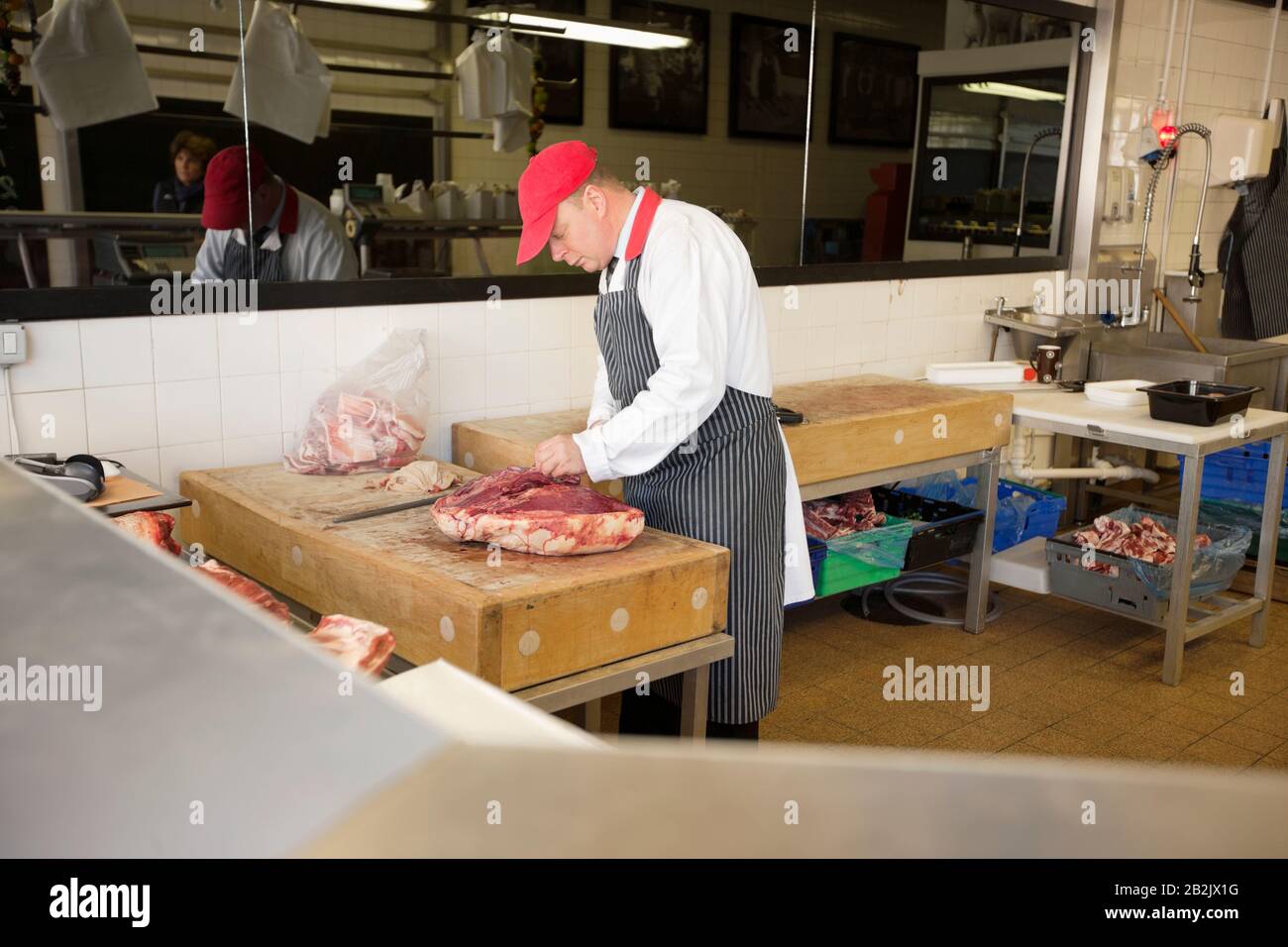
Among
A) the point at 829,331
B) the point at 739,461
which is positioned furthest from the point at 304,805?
the point at 829,331

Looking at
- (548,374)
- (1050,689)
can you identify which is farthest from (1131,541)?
(548,374)

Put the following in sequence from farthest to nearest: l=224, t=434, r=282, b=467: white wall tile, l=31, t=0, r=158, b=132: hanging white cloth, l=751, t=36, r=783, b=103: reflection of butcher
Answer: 1. l=751, t=36, r=783, b=103: reflection of butcher
2. l=224, t=434, r=282, b=467: white wall tile
3. l=31, t=0, r=158, b=132: hanging white cloth

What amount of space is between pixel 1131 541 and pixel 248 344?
3.28m

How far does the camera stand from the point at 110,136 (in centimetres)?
301

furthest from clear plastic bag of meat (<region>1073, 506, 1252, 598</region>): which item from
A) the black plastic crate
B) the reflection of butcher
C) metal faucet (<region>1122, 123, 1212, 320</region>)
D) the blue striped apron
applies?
the reflection of butcher

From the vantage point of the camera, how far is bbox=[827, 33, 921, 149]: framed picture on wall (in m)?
4.88

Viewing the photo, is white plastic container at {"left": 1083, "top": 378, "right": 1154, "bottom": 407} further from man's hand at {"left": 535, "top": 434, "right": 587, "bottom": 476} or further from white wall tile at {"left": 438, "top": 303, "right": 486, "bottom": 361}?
man's hand at {"left": 535, "top": 434, "right": 587, "bottom": 476}

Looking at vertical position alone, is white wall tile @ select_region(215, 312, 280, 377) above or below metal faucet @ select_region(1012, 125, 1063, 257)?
below

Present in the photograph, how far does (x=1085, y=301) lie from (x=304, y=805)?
20.2 ft

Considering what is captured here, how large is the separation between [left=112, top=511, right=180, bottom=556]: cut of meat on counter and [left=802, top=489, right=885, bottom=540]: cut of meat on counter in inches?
91.9

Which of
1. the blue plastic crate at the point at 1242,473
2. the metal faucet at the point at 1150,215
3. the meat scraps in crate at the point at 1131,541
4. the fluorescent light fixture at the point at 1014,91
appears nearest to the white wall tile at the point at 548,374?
the meat scraps in crate at the point at 1131,541

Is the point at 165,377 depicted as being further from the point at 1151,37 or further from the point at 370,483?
the point at 1151,37

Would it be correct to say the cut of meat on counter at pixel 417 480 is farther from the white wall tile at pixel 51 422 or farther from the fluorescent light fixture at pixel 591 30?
the fluorescent light fixture at pixel 591 30
